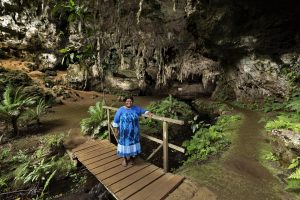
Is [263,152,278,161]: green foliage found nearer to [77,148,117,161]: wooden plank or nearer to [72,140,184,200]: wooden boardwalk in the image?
A: [72,140,184,200]: wooden boardwalk

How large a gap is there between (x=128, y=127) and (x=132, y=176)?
3.56ft

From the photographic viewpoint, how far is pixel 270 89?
1064 cm

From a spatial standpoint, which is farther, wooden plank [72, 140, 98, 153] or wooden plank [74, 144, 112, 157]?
wooden plank [72, 140, 98, 153]

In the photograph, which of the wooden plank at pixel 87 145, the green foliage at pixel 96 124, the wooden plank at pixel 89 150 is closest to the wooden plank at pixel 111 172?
the wooden plank at pixel 89 150

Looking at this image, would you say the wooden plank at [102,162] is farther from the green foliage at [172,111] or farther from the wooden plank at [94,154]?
the green foliage at [172,111]

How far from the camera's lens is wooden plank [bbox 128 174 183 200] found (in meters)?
3.76

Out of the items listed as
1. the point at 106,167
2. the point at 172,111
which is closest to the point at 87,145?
the point at 106,167

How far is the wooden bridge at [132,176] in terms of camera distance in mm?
3875

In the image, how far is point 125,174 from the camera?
454cm

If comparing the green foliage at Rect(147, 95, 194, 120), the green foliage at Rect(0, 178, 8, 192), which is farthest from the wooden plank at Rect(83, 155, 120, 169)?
the green foliage at Rect(147, 95, 194, 120)

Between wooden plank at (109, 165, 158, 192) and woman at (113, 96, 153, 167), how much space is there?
18.3 inches

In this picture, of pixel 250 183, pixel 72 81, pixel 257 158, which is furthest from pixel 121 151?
pixel 72 81

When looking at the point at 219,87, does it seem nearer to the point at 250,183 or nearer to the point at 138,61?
the point at 138,61

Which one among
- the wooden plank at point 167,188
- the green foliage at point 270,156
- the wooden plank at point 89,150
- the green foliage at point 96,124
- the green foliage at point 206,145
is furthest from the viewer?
the green foliage at point 96,124
